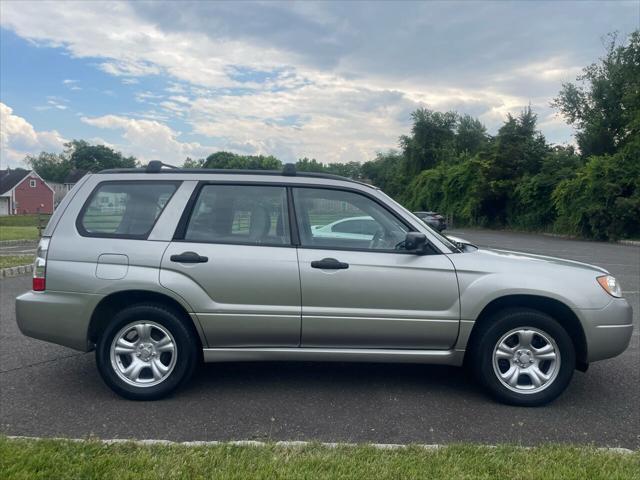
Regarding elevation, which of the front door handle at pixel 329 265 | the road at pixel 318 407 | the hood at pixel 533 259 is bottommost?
the road at pixel 318 407

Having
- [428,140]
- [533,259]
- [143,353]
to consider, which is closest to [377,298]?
[533,259]

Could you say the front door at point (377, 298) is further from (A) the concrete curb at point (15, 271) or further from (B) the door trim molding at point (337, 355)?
(A) the concrete curb at point (15, 271)

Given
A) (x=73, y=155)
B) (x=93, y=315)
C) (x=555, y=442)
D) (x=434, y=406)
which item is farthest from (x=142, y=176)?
(x=73, y=155)

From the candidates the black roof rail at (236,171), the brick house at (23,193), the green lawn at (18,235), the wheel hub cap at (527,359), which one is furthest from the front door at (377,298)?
the brick house at (23,193)

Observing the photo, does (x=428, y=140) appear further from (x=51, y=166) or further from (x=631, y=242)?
(x=51, y=166)

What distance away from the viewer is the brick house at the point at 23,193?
70125 mm

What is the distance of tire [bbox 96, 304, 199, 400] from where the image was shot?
14.2 ft

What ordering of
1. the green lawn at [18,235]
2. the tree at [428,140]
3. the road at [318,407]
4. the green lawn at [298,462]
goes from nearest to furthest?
the green lawn at [298,462] < the road at [318,407] < the green lawn at [18,235] < the tree at [428,140]

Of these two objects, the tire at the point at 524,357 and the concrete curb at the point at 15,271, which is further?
the concrete curb at the point at 15,271

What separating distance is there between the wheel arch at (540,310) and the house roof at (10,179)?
77419 millimetres

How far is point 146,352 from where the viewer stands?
174 inches

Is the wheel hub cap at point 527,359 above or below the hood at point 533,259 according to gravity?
below

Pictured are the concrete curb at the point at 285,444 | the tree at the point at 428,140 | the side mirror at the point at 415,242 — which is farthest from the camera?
the tree at the point at 428,140

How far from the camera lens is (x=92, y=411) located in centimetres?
419
